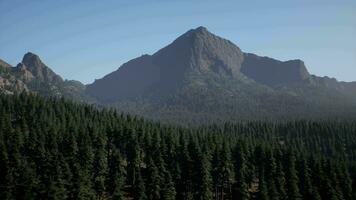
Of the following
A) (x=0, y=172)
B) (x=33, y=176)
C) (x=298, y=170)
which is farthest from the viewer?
(x=298, y=170)

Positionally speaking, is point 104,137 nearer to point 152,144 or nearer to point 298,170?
point 152,144

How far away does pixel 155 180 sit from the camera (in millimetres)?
97875

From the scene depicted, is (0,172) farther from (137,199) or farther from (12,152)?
(137,199)

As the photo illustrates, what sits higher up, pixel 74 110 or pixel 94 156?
pixel 74 110

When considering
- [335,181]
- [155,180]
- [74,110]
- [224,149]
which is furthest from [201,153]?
[74,110]

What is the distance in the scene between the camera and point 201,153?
109 m

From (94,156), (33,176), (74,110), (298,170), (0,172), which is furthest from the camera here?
(74,110)

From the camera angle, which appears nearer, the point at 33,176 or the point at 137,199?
the point at 33,176

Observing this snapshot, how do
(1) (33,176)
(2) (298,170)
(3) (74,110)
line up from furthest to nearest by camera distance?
1. (3) (74,110)
2. (2) (298,170)
3. (1) (33,176)

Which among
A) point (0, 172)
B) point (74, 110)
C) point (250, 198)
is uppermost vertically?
point (74, 110)

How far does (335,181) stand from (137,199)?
179 ft

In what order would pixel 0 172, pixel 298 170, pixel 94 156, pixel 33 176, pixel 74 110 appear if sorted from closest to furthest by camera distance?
pixel 33 176, pixel 0 172, pixel 94 156, pixel 298 170, pixel 74 110

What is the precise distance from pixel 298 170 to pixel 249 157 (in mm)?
14954

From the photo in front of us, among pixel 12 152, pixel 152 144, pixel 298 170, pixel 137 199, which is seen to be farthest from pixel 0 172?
pixel 298 170
